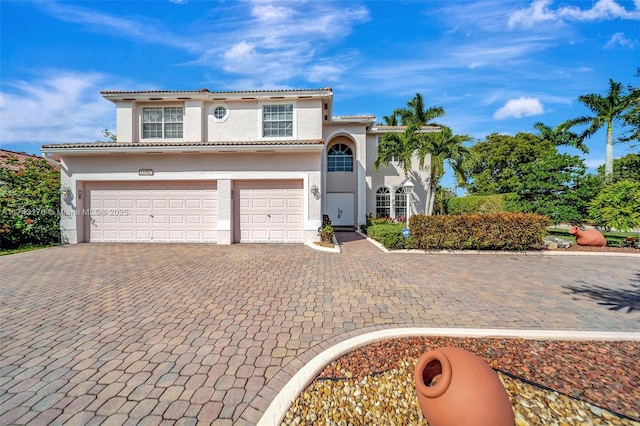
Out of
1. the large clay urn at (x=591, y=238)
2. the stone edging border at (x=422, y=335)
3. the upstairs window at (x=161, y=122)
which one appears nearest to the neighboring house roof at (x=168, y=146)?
the upstairs window at (x=161, y=122)

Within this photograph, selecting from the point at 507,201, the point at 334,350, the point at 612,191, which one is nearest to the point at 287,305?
the point at 334,350

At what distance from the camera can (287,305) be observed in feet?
16.5

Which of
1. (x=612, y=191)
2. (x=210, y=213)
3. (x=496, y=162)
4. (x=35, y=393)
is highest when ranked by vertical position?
(x=496, y=162)

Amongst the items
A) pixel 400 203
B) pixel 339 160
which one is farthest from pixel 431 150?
pixel 339 160

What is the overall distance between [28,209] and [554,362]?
18.0 m

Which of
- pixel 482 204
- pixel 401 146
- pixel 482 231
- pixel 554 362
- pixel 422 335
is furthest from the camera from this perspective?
pixel 482 204

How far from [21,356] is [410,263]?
8457 mm

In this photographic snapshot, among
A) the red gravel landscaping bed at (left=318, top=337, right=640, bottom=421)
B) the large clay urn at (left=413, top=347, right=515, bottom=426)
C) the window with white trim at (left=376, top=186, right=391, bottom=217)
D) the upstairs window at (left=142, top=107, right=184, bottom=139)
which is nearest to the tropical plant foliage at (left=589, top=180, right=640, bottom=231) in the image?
the red gravel landscaping bed at (left=318, top=337, right=640, bottom=421)

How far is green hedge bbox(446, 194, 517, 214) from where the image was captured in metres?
16.7

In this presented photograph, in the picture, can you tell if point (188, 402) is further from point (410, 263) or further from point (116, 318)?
point (410, 263)

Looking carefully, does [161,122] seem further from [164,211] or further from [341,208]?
[341,208]

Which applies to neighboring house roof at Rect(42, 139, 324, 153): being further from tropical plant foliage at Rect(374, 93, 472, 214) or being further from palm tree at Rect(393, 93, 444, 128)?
palm tree at Rect(393, 93, 444, 128)

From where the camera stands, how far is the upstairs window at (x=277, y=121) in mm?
13883

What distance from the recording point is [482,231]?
1031 cm
